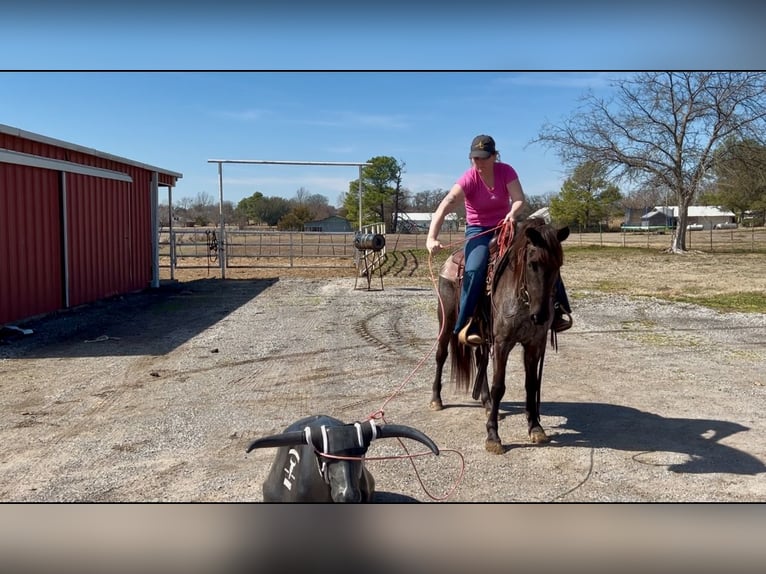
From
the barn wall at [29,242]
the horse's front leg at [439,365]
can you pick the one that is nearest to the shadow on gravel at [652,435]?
the horse's front leg at [439,365]

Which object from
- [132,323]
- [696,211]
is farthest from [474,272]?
[696,211]

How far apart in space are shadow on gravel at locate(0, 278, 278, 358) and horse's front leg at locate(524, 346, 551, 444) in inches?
193

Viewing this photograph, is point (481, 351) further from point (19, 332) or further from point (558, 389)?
point (19, 332)

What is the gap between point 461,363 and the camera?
17.3 ft

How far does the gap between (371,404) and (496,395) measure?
1.47 metres

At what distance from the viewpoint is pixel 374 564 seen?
119 inches

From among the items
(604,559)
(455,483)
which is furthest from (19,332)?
(604,559)

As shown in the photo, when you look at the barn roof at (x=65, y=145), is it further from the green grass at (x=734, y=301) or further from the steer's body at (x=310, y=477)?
the green grass at (x=734, y=301)

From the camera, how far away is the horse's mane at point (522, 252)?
159 inches

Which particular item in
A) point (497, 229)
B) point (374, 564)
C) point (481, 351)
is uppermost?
point (497, 229)

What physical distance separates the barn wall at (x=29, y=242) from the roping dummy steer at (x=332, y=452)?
26.9 feet

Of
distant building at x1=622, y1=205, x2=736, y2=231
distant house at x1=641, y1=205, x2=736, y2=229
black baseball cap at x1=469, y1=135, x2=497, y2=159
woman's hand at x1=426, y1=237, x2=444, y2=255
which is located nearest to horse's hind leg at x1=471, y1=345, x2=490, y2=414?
woman's hand at x1=426, y1=237, x2=444, y2=255

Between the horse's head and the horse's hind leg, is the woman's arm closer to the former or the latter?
the horse's head

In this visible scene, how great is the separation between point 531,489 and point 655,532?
730mm
